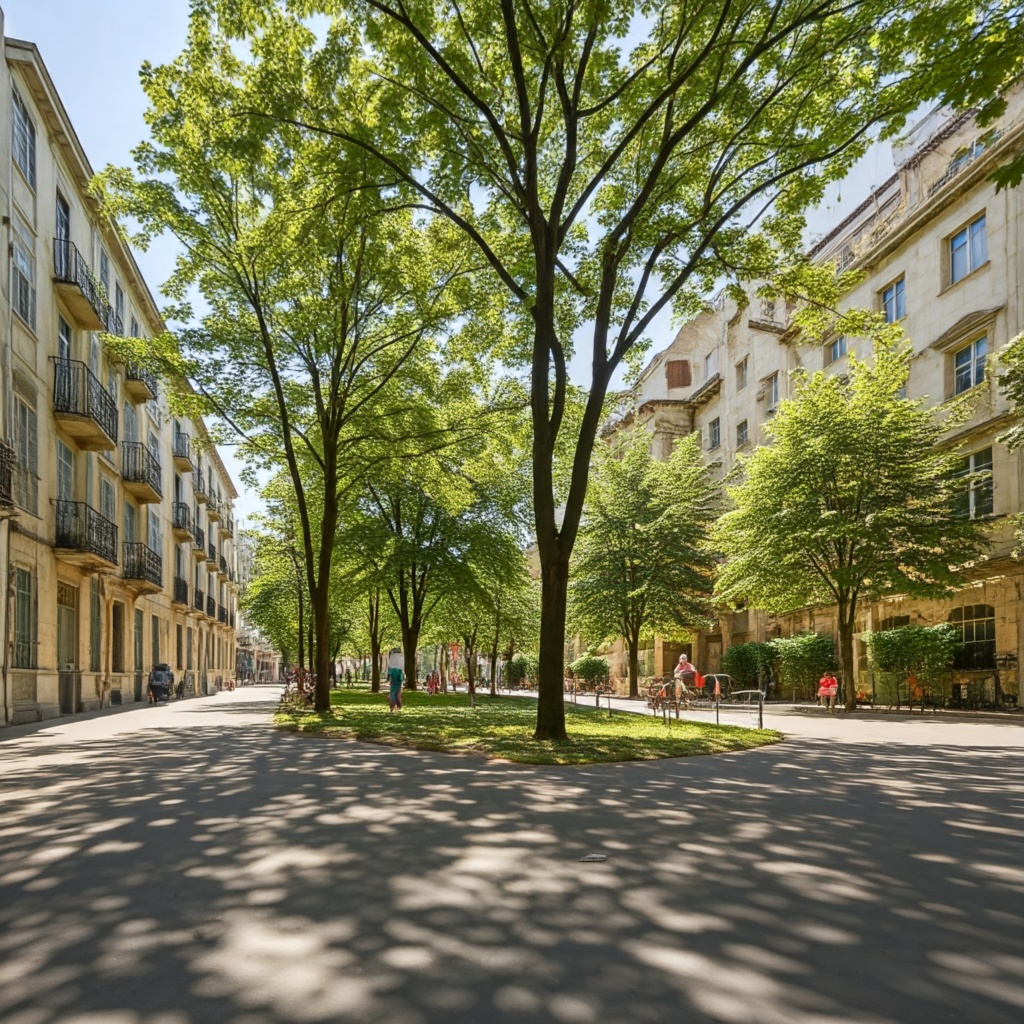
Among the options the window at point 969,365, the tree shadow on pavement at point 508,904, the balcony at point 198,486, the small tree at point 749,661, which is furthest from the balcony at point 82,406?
the window at point 969,365

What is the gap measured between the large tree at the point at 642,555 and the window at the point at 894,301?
1072 cm

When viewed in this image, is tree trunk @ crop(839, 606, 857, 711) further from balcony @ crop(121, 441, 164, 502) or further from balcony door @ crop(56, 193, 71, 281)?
balcony @ crop(121, 441, 164, 502)

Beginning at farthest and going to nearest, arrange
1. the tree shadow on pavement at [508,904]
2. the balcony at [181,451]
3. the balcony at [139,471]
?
the balcony at [181,451]
the balcony at [139,471]
the tree shadow on pavement at [508,904]

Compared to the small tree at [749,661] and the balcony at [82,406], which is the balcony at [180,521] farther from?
the small tree at [749,661]

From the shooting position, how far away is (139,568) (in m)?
30.1

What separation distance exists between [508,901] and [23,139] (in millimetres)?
22611

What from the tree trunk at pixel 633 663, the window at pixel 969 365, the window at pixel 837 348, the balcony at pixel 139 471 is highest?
the window at pixel 837 348

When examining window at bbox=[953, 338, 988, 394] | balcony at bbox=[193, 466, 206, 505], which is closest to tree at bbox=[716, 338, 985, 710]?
window at bbox=[953, 338, 988, 394]

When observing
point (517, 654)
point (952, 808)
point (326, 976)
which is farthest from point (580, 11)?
point (517, 654)

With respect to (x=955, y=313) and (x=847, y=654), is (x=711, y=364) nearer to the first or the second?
(x=955, y=313)

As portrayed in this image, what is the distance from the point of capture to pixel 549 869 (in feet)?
16.8

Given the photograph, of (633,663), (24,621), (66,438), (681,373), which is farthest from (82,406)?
(681,373)

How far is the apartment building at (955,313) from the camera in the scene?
2539 cm

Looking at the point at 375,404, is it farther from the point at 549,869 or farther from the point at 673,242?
the point at 549,869
